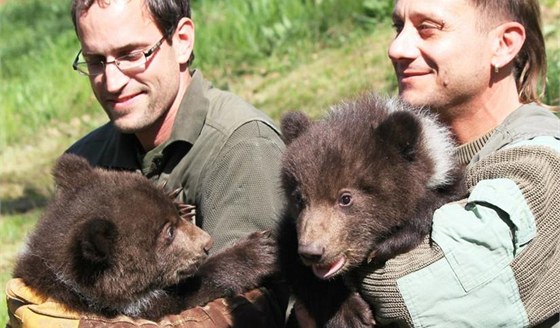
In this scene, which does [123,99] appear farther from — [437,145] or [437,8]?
[437,145]

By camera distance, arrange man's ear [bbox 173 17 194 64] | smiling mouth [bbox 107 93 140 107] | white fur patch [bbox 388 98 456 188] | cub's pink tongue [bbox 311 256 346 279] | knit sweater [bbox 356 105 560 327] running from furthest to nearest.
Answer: man's ear [bbox 173 17 194 64]
smiling mouth [bbox 107 93 140 107]
white fur patch [bbox 388 98 456 188]
cub's pink tongue [bbox 311 256 346 279]
knit sweater [bbox 356 105 560 327]

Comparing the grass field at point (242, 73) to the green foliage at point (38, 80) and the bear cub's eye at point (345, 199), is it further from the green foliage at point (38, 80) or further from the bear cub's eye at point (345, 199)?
the bear cub's eye at point (345, 199)

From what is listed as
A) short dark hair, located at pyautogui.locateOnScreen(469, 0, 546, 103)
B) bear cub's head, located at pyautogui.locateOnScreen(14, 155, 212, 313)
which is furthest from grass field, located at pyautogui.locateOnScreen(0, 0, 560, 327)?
bear cub's head, located at pyautogui.locateOnScreen(14, 155, 212, 313)

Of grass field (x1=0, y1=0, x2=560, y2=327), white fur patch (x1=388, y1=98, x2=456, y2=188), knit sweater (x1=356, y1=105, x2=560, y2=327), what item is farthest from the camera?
grass field (x1=0, y1=0, x2=560, y2=327)

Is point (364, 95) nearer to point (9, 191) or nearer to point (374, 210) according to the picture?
point (374, 210)

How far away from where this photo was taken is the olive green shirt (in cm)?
540

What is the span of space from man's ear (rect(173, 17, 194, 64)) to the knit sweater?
89.3 inches

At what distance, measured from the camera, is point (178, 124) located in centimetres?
579

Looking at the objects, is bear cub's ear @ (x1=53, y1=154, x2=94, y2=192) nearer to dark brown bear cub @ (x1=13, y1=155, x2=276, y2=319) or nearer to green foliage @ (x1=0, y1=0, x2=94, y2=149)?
dark brown bear cub @ (x1=13, y1=155, x2=276, y2=319)

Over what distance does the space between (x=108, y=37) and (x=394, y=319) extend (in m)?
2.57

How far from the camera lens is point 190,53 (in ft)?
20.3

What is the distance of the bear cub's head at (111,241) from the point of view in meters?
4.89

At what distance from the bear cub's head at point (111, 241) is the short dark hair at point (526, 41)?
1.83 metres

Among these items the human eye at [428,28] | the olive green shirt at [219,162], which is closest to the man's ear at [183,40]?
the olive green shirt at [219,162]
